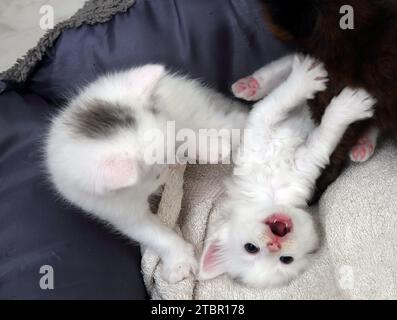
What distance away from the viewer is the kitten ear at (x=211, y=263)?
1.51m

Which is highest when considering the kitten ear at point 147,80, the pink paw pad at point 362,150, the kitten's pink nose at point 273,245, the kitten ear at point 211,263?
the kitten ear at point 147,80

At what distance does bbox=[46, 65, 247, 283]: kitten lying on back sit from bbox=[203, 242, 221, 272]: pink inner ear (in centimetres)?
3

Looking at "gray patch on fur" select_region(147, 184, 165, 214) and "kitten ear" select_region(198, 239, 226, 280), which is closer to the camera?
"kitten ear" select_region(198, 239, 226, 280)

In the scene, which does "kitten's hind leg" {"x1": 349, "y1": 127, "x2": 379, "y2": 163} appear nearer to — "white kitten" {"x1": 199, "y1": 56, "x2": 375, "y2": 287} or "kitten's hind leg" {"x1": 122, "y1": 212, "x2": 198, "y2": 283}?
"white kitten" {"x1": 199, "y1": 56, "x2": 375, "y2": 287}

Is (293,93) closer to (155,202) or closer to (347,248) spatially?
(347,248)

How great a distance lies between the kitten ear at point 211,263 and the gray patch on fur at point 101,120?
18.3 inches

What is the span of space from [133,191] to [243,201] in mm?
378

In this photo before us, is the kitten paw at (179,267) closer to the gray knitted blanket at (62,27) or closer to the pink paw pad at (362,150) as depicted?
the pink paw pad at (362,150)

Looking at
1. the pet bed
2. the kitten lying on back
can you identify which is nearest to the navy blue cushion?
the pet bed

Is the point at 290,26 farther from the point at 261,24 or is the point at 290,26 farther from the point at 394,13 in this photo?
the point at 261,24

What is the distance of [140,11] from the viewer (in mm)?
1708

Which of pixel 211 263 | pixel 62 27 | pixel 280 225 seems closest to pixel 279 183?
pixel 280 225

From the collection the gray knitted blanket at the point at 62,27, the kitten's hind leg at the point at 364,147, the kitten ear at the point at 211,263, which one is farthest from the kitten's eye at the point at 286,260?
the gray knitted blanket at the point at 62,27

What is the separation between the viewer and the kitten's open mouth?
1.40 meters
